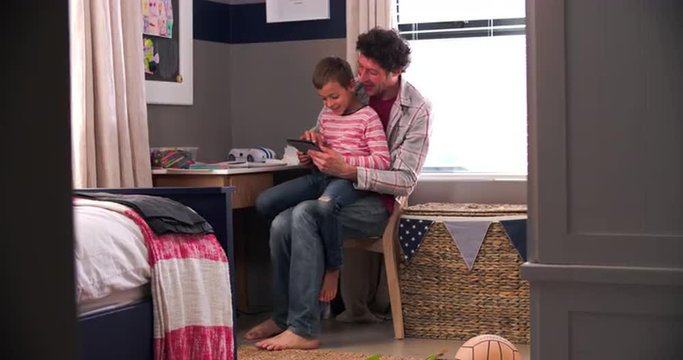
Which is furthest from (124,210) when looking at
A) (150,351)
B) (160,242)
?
(150,351)

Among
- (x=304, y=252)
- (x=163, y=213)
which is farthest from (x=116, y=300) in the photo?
(x=304, y=252)

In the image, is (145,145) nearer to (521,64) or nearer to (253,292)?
(253,292)

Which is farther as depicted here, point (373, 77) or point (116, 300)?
point (373, 77)

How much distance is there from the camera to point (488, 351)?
3.05 m

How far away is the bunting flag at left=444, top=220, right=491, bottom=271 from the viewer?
153 inches

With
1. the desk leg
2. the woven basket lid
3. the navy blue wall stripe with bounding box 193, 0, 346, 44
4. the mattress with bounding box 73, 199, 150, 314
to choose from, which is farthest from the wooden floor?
the navy blue wall stripe with bounding box 193, 0, 346, 44

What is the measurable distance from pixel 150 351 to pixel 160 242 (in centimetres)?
31

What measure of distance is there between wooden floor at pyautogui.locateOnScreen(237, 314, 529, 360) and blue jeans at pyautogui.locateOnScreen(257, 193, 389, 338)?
154 mm

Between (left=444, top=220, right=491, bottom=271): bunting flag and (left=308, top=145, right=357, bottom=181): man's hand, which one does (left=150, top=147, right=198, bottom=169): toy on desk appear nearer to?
(left=308, top=145, right=357, bottom=181): man's hand

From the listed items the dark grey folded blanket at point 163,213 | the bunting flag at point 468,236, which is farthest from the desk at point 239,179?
the dark grey folded blanket at point 163,213

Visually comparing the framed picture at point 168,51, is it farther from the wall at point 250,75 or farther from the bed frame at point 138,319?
the bed frame at point 138,319

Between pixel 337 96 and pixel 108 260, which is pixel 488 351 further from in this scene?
pixel 337 96

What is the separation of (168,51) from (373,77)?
96cm

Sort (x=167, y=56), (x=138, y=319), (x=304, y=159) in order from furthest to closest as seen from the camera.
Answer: (x=167, y=56) → (x=304, y=159) → (x=138, y=319)
